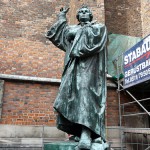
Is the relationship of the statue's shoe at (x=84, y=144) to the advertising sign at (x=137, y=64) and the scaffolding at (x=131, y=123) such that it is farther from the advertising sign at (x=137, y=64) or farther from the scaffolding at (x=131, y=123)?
the scaffolding at (x=131, y=123)

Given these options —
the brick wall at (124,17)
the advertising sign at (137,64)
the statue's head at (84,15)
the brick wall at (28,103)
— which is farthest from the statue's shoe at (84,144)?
the brick wall at (124,17)

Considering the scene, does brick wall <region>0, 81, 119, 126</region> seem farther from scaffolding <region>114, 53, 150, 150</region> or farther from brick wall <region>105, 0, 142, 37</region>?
brick wall <region>105, 0, 142, 37</region>

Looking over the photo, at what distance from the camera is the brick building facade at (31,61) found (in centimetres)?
696

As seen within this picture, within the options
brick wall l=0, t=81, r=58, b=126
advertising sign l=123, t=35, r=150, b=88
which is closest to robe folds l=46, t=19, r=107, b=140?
advertising sign l=123, t=35, r=150, b=88

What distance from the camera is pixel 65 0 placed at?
8742 millimetres

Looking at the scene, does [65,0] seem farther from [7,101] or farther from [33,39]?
[7,101]

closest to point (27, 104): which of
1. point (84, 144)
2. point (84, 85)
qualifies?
point (84, 85)

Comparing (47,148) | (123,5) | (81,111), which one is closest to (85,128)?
(81,111)

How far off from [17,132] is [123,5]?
7.00 metres

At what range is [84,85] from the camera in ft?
8.51

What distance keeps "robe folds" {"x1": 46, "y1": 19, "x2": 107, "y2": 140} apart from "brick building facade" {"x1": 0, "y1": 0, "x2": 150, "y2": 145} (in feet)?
14.6

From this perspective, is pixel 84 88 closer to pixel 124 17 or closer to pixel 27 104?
pixel 27 104

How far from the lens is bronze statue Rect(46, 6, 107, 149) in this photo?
2488 millimetres

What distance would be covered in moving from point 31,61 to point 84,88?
5384 millimetres
